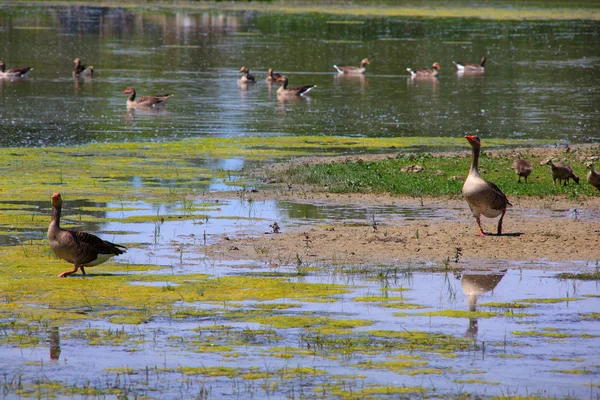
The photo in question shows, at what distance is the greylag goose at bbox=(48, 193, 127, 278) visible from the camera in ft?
43.9

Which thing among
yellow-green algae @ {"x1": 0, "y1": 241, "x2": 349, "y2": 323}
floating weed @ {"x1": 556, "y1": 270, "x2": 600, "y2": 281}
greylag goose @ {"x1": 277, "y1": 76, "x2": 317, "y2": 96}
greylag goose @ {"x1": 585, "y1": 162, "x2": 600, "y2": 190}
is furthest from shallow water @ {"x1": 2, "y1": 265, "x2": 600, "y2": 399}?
greylag goose @ {"x1": 277, "y1": 76, "x2": 317, "y2": 96}

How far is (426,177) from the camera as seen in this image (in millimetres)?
21391

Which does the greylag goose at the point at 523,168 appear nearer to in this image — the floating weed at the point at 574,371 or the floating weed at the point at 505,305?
the floating weed at the point at 505,305

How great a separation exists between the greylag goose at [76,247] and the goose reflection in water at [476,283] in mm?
4698

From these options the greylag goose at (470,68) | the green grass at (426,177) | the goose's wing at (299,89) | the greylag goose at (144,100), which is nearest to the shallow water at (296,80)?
the greylag goose at (144,100)

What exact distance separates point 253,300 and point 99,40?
50763mm

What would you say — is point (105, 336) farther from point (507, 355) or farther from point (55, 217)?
point (507, 355)

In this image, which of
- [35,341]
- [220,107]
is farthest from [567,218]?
[220,107]

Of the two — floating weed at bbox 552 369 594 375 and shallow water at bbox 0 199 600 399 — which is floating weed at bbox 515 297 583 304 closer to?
shallow water at bbox 0 199 600 399

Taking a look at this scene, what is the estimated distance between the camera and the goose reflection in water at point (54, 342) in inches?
410

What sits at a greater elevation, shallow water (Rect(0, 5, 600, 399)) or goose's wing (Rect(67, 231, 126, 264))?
goose's wing (Rect(67, 231, 126, 264))

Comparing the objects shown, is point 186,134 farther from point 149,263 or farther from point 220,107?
point 149,263

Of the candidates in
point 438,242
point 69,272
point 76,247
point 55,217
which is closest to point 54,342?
point 76,247

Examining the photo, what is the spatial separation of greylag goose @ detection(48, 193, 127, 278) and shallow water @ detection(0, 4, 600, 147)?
Result: 44.6ft
